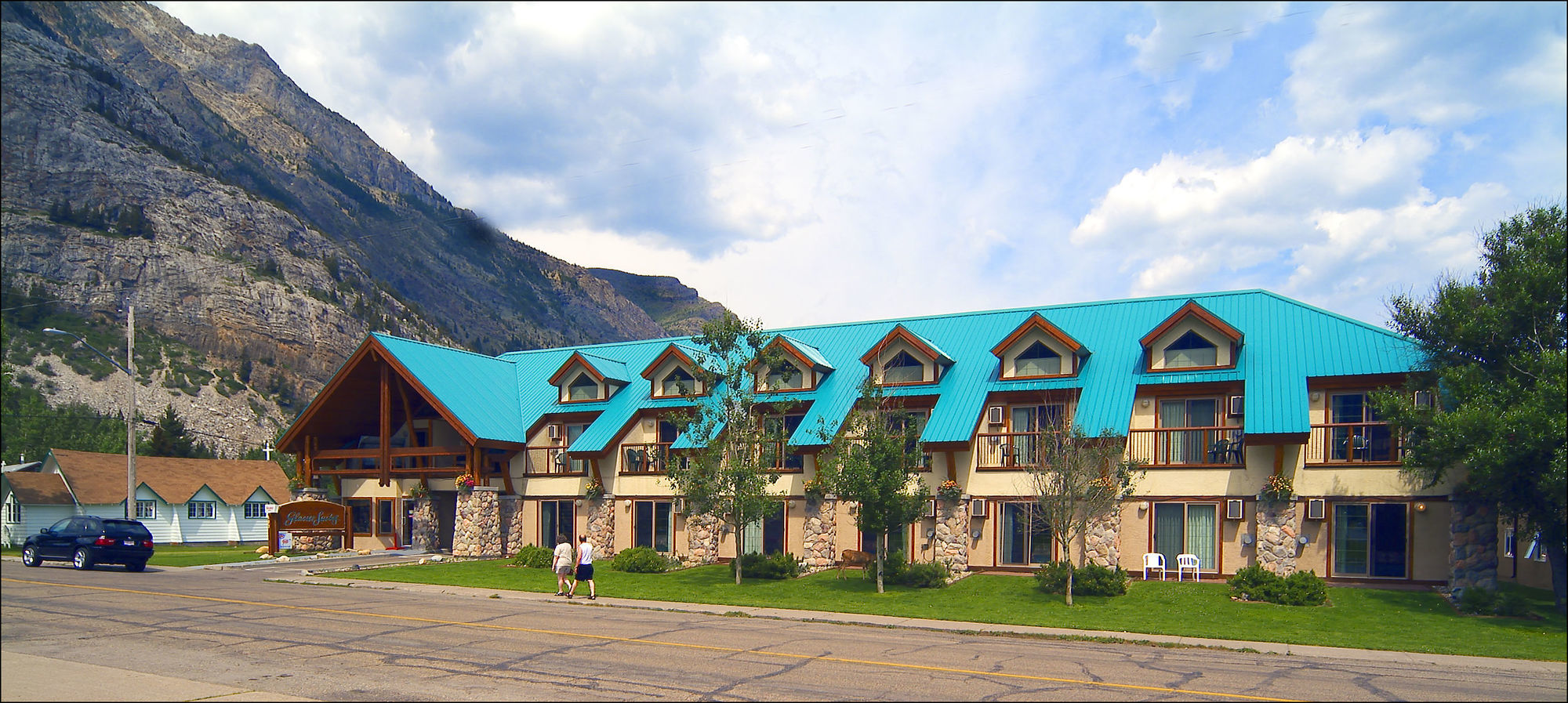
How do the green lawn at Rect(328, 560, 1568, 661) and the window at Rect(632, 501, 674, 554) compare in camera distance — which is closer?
the green lawn at Rect(328, 560, 1568, 661)

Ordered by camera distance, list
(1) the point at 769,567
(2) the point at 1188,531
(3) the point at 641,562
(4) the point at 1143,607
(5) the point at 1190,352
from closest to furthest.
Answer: (4) the point at 1143,607
(2) the point at 1188,531
(5) the point at 1190,352
(1) the point at 769,567
(3) the point at 641,562

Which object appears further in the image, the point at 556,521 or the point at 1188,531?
the point at 556,521

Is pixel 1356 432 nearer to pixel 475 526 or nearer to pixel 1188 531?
pixel 1188 531

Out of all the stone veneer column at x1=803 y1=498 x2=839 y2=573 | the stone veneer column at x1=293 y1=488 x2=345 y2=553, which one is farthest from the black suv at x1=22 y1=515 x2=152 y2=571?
the stone veneer column at x1=803 y1=498 x2=839 y2=573

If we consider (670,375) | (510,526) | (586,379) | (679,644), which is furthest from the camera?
(586,379)

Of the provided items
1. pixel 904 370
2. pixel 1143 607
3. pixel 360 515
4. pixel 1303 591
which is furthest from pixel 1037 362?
pixel 360 515

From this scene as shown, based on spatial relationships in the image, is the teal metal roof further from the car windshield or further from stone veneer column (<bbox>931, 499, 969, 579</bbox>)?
the car windshield

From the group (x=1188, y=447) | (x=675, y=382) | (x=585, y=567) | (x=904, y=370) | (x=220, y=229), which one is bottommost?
(x=585, y=567)

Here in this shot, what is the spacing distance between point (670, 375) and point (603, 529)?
6.78 metres

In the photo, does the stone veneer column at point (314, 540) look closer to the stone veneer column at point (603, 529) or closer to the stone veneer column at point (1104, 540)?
the stone veneer column at point (603, 529)

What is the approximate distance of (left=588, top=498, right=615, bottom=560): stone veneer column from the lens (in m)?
38.0

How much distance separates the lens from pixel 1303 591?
24.7m

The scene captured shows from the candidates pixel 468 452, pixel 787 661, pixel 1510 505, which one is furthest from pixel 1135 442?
pixel 468 452

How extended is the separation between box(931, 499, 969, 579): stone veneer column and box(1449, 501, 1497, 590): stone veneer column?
1322 cm
